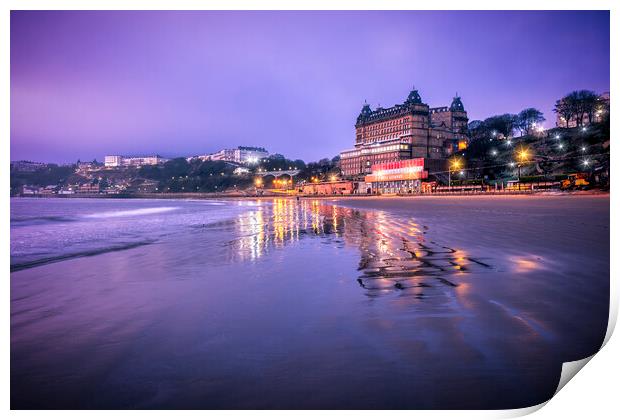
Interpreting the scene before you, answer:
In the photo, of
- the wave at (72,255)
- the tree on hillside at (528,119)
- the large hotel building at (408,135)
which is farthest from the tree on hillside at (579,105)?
the wave at (72,255)

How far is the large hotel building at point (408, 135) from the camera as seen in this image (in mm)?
124375

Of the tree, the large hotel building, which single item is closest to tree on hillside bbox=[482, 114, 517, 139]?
the tree

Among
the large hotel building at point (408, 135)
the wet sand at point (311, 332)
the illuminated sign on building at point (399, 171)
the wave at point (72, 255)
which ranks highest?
the large hotel building at point (408, 135)

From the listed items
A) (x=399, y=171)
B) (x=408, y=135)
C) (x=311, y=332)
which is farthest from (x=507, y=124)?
(x=311, y=332)

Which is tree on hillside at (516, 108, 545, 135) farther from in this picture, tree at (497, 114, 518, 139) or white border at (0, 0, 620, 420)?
white border at (0, 0, 620, 420)

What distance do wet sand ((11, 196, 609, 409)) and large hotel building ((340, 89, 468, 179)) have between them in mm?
114948

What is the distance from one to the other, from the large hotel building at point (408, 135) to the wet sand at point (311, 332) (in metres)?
115

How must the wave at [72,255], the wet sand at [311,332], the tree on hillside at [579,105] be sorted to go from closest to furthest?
1. the wet sand at [311,332]
2. the wave at [72,255]
3. the tree on hillside at [579,105]

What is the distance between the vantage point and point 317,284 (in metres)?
7.12
